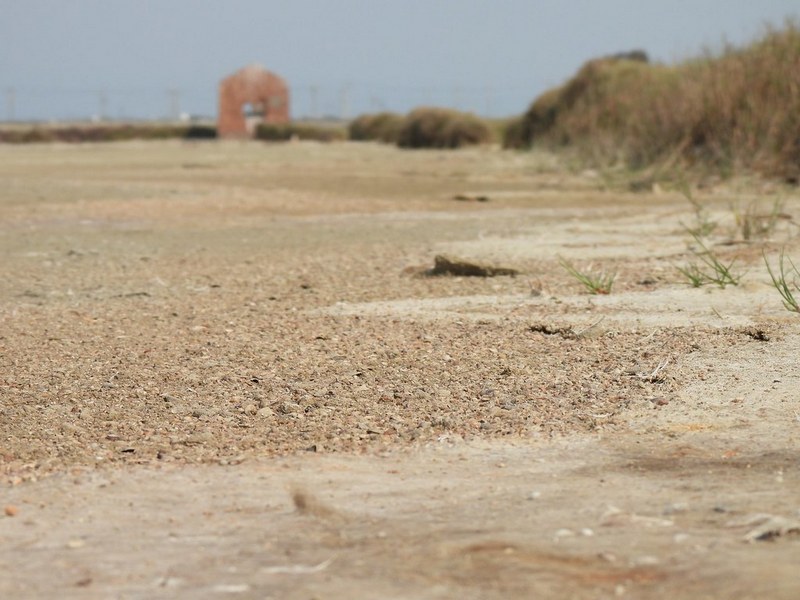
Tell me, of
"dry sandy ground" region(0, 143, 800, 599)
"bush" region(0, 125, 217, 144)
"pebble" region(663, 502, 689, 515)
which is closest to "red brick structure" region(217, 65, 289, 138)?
"bush" region(0, 125, 217, 144)

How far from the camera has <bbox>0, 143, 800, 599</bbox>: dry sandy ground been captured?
2.34 m

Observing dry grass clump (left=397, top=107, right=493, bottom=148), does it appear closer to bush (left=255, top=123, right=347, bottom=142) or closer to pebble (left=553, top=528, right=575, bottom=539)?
bush (left=255, top=123, right=347, bottom=142)

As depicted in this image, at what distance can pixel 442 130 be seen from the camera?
26.1 meters

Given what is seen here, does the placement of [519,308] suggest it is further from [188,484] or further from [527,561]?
[527,561]

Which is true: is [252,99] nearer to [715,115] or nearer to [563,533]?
[715,115]

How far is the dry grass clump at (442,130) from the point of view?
25.8 metres

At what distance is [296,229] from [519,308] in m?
3.87

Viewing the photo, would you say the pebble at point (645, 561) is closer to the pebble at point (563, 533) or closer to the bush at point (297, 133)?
the pebble at point (563, 533)

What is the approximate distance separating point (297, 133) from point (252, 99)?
985 centimetres

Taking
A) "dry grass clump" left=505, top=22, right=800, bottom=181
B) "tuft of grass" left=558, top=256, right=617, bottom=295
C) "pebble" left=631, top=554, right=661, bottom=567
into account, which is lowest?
"pebble" left=631, top=554, right=661, bottom=567

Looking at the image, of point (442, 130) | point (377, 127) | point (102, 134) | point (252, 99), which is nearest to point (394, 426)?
point (442, 130)

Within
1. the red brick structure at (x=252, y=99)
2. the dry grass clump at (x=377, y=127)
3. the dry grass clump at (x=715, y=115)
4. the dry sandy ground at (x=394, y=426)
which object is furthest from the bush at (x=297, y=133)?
the dry sandy ground at (x=394, y=426)

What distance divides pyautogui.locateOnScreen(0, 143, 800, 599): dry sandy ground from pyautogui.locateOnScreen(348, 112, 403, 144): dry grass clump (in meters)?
22.8

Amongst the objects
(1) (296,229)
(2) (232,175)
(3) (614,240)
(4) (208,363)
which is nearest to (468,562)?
(4) (208,363)
